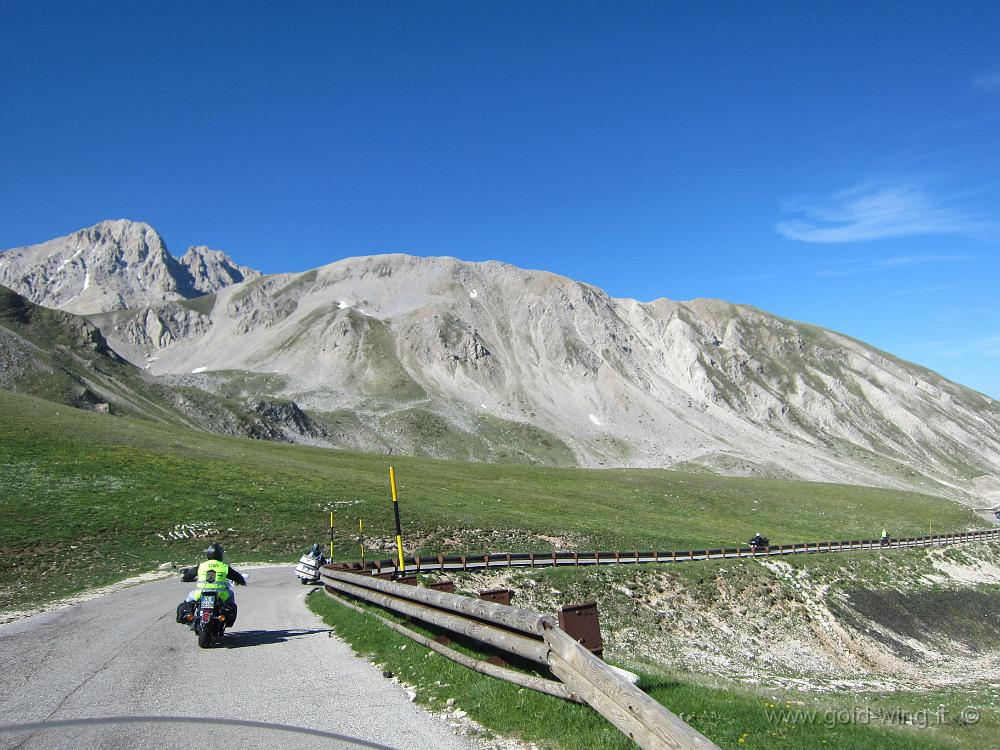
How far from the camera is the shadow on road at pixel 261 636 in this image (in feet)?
46.1

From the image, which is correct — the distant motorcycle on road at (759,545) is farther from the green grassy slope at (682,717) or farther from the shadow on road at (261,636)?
the green grassy slope at (682,717)

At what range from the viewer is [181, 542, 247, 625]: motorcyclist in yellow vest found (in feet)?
46.4

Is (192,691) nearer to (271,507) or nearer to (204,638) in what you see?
(204,638)

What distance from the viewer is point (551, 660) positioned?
7.87m

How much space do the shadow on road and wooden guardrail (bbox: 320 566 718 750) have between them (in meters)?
3.00

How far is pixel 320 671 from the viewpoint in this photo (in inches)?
438

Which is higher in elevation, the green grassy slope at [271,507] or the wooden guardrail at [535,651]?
the wooden guardrail at [535,651]

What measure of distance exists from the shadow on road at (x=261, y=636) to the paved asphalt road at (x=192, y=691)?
0.03 m

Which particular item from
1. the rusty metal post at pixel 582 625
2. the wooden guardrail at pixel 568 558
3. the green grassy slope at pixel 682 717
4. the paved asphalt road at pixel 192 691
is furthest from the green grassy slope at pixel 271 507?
the rusty metal post at pixel 582 625

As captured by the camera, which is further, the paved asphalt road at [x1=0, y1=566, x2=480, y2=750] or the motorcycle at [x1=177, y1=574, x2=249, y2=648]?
the motorcycle at [x1=177, y1=574, x2=249, y2=648]

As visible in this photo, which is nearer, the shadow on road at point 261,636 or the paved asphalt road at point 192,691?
the paved asphalt road at point 192,691

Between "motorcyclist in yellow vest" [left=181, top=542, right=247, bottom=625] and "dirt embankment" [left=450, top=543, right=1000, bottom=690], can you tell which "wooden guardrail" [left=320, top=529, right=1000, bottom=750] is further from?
"dirt embankment" [left=450, top=543, right=1000, bottom=690]

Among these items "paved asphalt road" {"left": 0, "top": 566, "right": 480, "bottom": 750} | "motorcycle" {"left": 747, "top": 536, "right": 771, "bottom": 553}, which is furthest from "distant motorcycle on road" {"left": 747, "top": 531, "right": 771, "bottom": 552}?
"paved asphalt road" {"left": 0, "top": 566, "right": 480, "bottom": 750}

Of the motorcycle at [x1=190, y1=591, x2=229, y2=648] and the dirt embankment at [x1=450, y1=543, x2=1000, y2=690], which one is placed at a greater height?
the motorcycle at [x1=190, y1=591, x2=229, y2=648]
